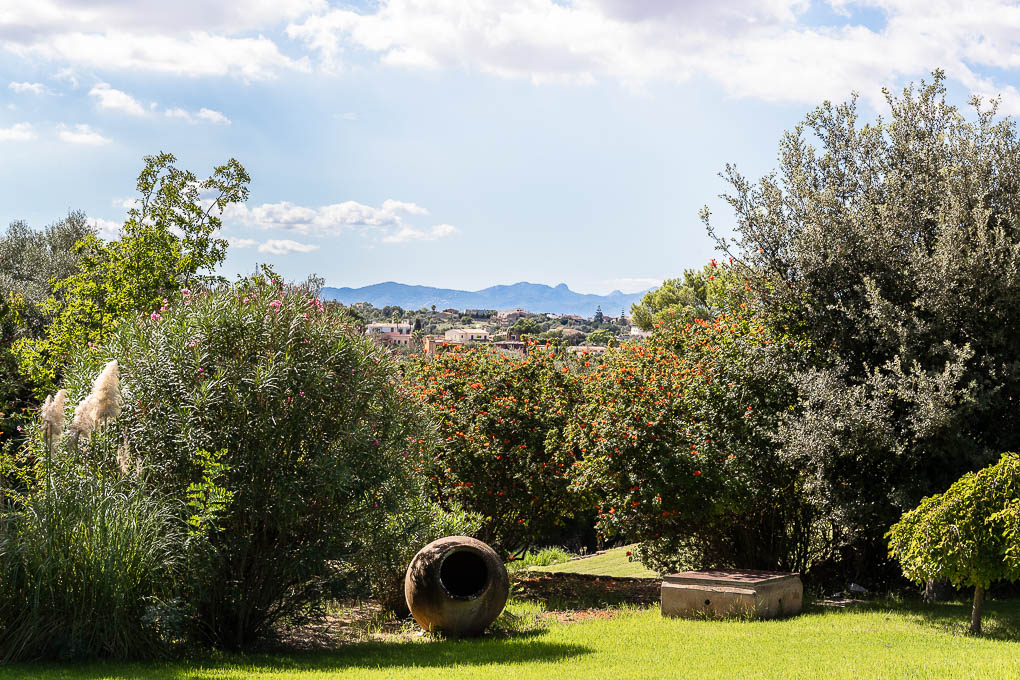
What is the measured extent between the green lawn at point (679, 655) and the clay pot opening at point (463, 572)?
96cm

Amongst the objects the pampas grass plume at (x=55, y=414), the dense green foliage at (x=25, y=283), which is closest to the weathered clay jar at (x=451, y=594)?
the pampas grass plume at (x=55, y=414)

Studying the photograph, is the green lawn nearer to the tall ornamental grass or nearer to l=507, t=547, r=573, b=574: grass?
the tall ornamental grass

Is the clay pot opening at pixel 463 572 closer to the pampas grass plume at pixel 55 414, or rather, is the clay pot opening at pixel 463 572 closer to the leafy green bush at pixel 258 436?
the leafy green bush at pixel 258 436

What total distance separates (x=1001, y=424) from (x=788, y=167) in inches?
205

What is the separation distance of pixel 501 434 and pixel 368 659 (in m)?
7.51

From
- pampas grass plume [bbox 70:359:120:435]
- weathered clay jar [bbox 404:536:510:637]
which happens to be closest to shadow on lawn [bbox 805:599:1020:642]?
weathered clay jar [bbox 404:536:510:637]

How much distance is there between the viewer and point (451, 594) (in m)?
11.7

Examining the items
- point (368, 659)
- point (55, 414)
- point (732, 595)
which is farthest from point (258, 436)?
point (732, 595)

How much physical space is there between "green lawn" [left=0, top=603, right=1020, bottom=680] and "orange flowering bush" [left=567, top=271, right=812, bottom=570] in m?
2.55

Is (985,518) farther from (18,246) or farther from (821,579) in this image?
(18,246)

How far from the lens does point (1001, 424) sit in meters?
12.7

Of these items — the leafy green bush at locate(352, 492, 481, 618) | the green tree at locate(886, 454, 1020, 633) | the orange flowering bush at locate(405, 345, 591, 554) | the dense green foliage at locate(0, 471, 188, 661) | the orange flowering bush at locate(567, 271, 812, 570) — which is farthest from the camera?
the orange flowering bush at locate(405, 345, 591, 554)

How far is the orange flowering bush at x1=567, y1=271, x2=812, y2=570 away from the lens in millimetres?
14125

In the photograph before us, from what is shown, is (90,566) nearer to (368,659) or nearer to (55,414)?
(55,414)
